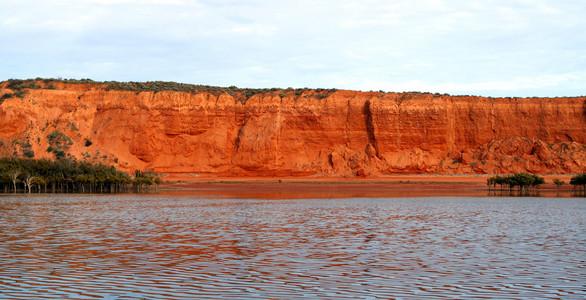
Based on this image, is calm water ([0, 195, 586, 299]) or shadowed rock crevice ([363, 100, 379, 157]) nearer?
calm water ([0, 195, 586, 299])

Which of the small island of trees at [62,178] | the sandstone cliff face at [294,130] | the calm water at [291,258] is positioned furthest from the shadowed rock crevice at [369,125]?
the calm water at [291,258]

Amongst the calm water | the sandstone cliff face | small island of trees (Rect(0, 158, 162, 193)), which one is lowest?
small island of trees (Rect(0, 158, 162, 193))

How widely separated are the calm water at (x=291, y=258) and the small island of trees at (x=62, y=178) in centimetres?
3195

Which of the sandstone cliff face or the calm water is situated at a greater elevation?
the sandstone cliff face

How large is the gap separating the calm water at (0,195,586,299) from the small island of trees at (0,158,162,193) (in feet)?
105

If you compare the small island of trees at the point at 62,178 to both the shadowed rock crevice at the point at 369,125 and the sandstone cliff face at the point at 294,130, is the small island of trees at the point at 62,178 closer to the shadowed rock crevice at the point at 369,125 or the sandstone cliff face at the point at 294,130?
the sandstone cliff face at the point at 294,130

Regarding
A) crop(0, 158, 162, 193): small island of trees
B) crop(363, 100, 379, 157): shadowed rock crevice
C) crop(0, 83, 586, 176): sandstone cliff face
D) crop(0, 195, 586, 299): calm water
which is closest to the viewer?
crop(0, 195, 586, 299): calm water

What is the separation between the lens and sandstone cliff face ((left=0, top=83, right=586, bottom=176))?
239 ft

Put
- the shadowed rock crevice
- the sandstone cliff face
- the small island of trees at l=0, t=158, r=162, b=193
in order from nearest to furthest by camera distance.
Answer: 1. the small island of trees at l=0, t=158, r=162, b=193
2. the sandstone cliff face
3. the shadowed rock crevice

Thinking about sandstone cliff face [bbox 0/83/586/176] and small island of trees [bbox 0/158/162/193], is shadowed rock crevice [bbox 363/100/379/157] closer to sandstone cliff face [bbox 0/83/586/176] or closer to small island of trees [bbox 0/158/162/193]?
sandstone cliff face [bbox 0/83/586/176]

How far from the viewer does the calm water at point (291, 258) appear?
9.40 meters

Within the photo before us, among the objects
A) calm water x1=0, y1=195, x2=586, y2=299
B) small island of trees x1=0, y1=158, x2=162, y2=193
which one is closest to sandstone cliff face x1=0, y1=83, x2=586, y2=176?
small island of trees x1=0, y1=158, x2=162, y2=193

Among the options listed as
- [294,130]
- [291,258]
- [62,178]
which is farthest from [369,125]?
[291,258]

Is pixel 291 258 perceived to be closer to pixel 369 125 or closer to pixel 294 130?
pixel 294 130
